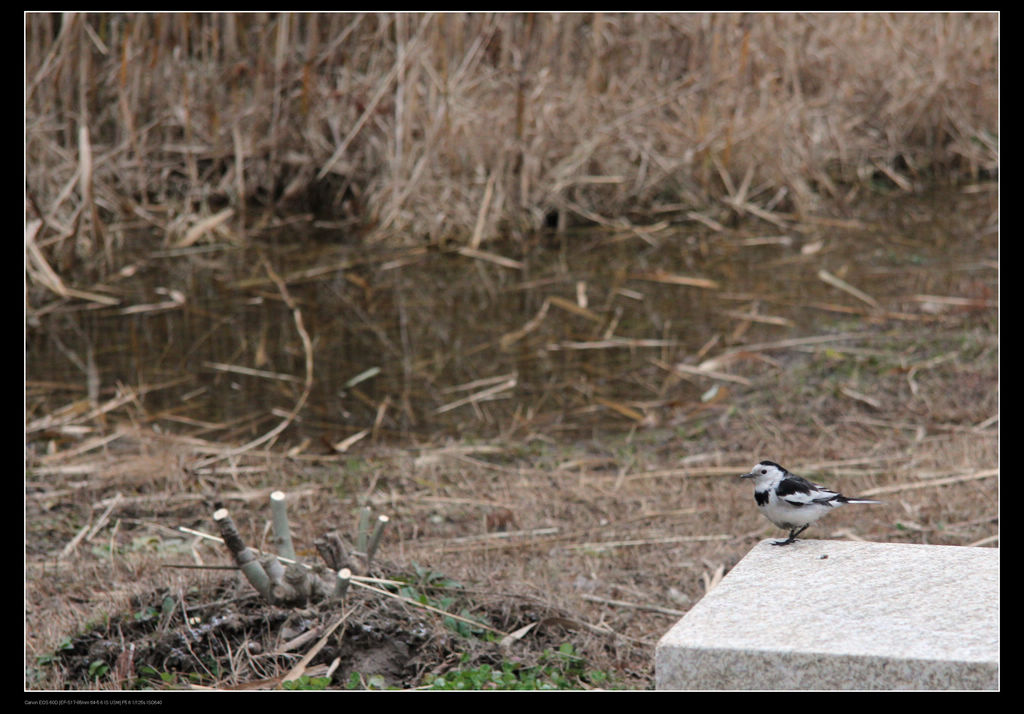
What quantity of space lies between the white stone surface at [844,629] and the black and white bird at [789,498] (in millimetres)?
194

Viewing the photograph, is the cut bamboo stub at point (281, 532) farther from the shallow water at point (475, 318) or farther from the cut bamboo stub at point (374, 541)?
the shallow water at point (475, 318)

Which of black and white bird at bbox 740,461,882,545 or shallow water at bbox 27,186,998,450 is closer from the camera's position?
black and white bird at bbox 740,461,882,545

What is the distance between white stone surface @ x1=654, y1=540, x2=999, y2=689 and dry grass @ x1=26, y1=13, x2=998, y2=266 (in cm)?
688

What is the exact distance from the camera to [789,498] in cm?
A: 370

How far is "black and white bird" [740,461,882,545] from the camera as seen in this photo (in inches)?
145

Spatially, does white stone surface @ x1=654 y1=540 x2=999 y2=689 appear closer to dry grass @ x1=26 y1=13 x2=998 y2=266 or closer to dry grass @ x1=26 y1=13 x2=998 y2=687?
dry grass @ x1=26 y1=13 x2=998 y2=687

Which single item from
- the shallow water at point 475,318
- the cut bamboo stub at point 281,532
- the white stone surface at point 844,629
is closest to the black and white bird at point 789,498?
the white stone surface at point 844,629

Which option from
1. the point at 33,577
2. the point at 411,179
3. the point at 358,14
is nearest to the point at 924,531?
the point at 33,577

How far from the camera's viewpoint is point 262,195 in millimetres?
10805

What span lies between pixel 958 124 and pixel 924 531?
26.1 ft

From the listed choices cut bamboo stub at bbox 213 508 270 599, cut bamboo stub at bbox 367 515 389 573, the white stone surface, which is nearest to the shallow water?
cut bamboo stub at bbox 367 515 389 573

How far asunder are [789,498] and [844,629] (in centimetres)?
→ 74

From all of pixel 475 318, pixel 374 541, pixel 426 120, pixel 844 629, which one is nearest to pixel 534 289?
pixel 475 318

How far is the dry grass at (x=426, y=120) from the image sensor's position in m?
9.80
